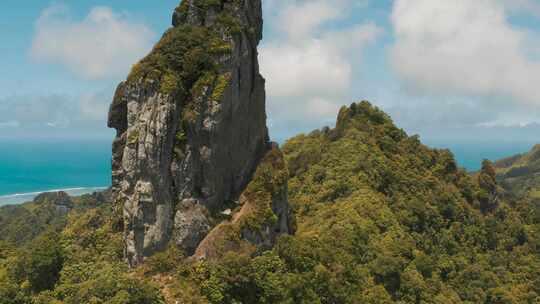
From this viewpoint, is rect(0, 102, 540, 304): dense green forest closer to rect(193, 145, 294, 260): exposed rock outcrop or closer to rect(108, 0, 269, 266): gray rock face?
rect(193, 145, 294, 260): exposed rock outcrop

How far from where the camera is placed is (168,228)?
3105 cm

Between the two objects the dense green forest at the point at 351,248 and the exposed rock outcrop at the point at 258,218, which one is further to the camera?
the exposed rock outcrop at the point at 258,218

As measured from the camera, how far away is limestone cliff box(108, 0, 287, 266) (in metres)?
30.8

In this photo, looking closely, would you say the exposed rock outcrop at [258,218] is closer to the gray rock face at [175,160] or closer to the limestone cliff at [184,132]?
the limestone cliff at [184,132]

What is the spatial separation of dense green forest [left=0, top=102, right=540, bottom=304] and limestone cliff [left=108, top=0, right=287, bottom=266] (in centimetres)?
264

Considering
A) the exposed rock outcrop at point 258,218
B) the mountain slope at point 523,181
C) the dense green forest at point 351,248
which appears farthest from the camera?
the mountain slope at point 523,181

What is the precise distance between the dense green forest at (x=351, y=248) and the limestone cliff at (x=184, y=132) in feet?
8.65

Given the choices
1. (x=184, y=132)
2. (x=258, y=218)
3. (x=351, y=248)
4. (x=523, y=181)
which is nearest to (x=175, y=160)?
(x=184, y=132)

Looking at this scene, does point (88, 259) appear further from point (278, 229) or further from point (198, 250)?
point (278, 229)

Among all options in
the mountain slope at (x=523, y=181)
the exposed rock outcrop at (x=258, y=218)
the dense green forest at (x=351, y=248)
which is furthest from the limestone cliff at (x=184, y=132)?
the mountain slope at (x=523, y=181)

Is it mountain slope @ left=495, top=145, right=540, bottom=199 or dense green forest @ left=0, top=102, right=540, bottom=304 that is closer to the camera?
dense green forest @ left=0, top=102, right=540, bottom=304

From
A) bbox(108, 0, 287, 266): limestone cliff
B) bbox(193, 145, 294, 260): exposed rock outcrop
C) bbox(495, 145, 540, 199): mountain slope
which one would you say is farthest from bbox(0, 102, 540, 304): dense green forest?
bbox(495, 145, 540, 199): mountain slope

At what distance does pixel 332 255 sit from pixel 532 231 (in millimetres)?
38585

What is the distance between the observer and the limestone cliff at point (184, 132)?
1212 inches
